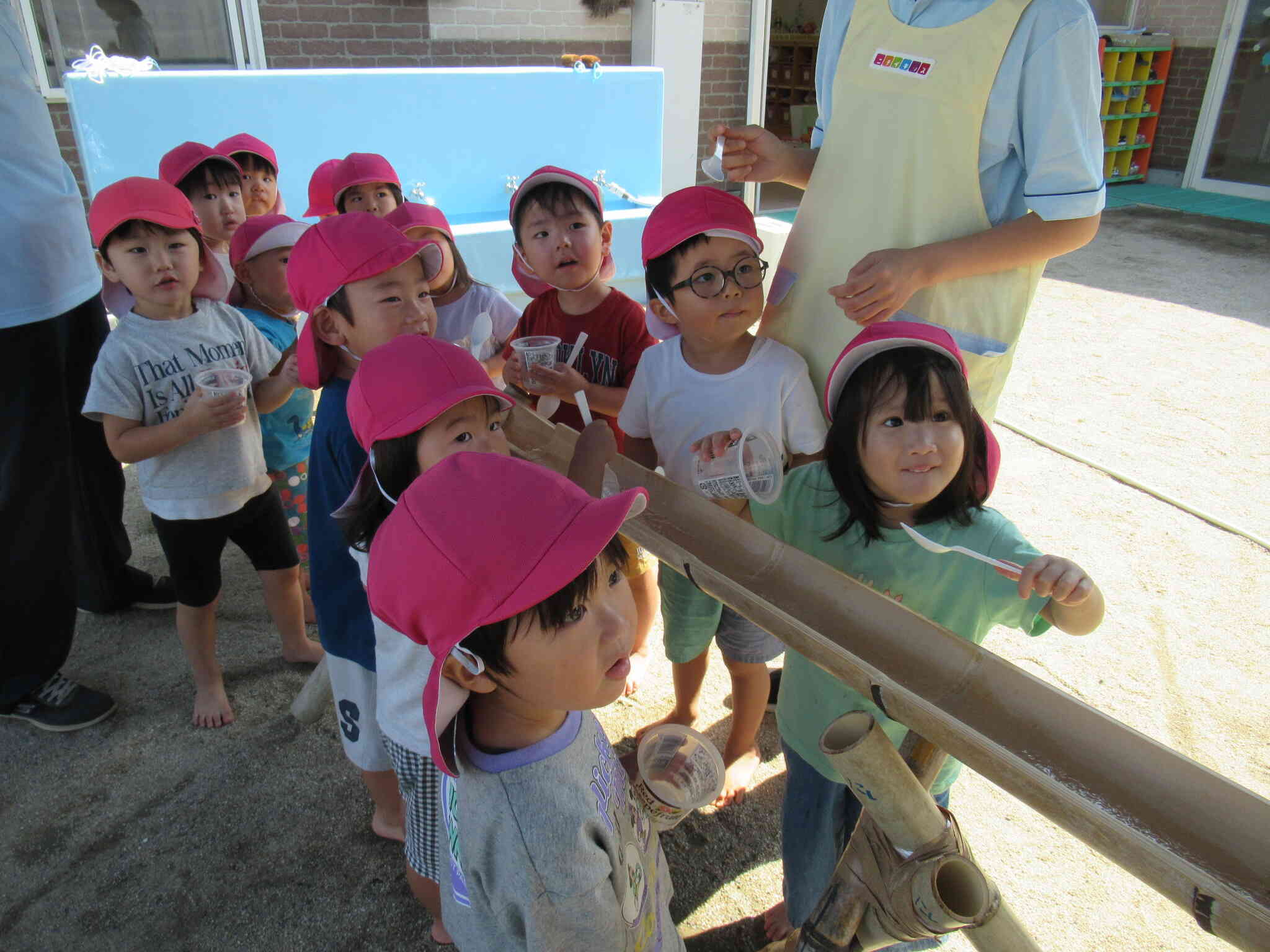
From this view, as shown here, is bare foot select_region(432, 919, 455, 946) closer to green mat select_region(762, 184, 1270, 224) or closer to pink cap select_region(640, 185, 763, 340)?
pink cap select_region(640, 185, 763, 340)

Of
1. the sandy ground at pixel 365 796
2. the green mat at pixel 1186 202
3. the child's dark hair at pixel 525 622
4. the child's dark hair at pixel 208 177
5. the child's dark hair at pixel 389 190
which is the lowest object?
the sandy ground at pixel 365 796

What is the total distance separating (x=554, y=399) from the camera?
2.54 metres

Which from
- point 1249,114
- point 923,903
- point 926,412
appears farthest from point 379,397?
point 1249,114

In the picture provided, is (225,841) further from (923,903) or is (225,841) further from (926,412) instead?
(926,412)

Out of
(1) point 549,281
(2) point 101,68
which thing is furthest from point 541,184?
(2) point 101,68

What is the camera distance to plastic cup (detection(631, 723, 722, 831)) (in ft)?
5.20

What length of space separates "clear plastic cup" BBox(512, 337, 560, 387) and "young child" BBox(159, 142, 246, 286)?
1.72 metres

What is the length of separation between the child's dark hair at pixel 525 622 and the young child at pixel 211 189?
276 centimetres

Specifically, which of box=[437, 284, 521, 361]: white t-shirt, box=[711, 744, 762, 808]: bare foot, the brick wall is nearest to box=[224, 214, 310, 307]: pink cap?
box=[437, 284, 521, 361]: white t-shirt

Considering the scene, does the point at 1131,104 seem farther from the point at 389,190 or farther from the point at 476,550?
the point at 476,550

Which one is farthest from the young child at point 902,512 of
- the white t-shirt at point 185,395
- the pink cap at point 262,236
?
the pink cap at point 262,236

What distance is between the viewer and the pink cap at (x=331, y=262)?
6.63ft

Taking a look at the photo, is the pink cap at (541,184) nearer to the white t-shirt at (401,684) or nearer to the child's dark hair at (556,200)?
the child's dark hair at (556,200)

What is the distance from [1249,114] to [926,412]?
12.5 m
